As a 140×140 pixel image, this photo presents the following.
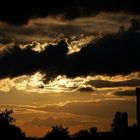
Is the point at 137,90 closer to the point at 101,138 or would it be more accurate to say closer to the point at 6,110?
the point at 101,138

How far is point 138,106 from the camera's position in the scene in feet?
347

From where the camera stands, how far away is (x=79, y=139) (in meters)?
106

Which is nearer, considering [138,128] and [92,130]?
[138,128]

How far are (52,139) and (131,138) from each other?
27241mm

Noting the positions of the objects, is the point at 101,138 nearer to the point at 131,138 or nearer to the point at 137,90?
the point at 131,138

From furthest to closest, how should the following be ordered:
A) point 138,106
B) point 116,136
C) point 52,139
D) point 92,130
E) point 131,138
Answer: point 92,130, point 52,139, point 138,106, point 116,136, point 131,138

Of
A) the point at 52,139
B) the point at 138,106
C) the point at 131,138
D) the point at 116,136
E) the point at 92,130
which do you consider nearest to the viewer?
the point at 131,138

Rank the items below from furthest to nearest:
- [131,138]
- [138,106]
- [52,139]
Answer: [52,139] < [138,106] < [131,138]

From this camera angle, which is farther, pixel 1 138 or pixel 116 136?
pixel 1 138

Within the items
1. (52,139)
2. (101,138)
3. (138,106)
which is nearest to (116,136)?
(101,138)

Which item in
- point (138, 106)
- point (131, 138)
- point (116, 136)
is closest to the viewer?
point (131, 138)

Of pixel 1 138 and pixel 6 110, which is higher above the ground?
pixel 6 110

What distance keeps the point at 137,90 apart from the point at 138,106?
4.94m


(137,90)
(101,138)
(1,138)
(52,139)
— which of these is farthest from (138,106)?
(1,138)
